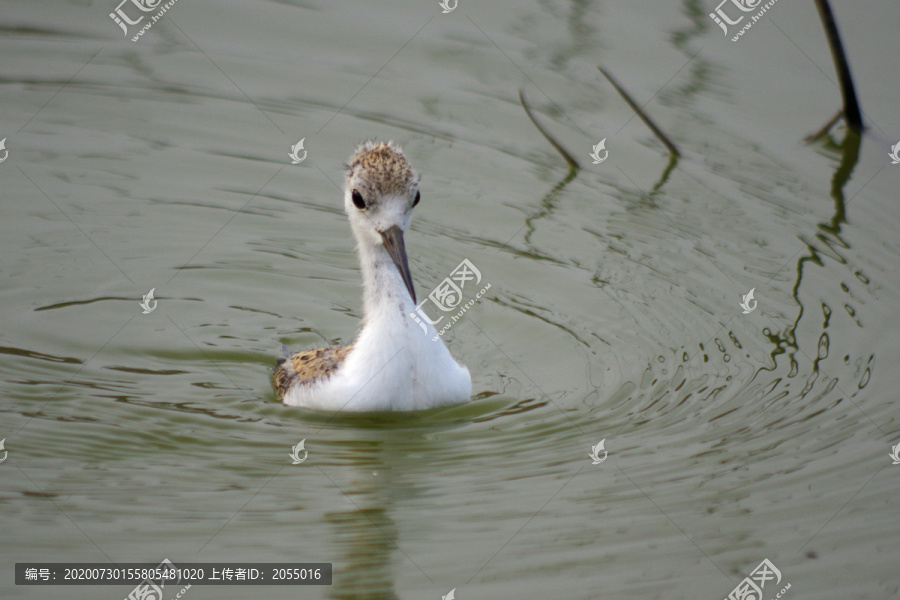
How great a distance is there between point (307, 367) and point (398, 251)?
1245 mm

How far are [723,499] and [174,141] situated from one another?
23.7ft

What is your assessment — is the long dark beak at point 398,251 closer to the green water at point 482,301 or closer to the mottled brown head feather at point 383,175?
the mottled brown head feather at point 383,175

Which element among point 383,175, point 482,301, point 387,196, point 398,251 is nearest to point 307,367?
point 398,251

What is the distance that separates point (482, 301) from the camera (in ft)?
30.7

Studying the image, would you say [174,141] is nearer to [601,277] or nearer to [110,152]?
[110,152]

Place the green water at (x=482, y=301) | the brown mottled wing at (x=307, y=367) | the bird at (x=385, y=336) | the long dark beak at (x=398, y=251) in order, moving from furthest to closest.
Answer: the brown mottled wing at (x=307, y=367)
the bird at (x=385, y=336)
the long dark beak at (x=398, y=251)
the green water at (x=482, y=301)

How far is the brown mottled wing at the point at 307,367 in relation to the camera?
752cm

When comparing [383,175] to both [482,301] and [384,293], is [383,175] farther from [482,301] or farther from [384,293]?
[482,301]

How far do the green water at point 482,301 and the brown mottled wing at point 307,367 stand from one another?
199mm

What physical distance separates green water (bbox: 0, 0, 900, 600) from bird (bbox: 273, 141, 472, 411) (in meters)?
0.19

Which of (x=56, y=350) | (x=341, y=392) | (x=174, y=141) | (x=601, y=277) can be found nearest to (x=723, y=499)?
(x=341, y=392)

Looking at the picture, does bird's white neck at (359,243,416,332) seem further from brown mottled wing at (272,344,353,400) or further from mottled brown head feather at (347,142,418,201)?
mottled brown head feather at (347,142,418,201)

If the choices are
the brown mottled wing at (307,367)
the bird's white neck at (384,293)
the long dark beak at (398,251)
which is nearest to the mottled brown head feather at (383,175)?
the long dark beak at (398,251)

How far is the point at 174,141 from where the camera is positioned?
11312 millimetres
